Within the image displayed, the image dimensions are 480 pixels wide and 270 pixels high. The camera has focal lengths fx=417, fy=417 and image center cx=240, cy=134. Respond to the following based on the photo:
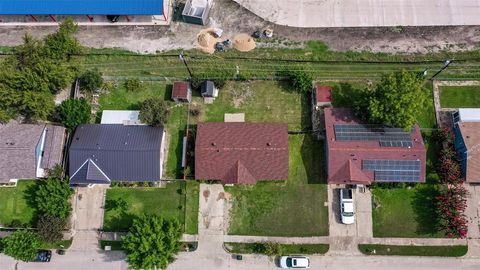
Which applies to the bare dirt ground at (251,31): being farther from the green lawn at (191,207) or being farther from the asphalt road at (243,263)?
the asphalt road at (243,263)

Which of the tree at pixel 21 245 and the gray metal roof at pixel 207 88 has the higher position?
the gray metal roof at pixel 207 88

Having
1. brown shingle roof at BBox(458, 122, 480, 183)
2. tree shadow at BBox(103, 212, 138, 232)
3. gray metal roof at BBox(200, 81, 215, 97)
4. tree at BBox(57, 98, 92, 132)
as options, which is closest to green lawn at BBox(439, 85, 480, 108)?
brown shingle roof at BBox(458, 122, 480, 183)

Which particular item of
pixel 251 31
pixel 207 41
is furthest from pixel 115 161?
pixel 251 31

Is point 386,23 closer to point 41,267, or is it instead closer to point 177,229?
point 177,229

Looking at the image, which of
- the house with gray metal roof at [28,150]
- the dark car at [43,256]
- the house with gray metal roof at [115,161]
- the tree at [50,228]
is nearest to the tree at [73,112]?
the house with gray metal roof at [28,150]

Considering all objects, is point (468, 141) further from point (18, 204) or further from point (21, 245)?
point (18, 204)

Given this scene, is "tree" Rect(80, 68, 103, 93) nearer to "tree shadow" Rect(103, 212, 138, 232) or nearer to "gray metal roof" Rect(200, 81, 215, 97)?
"gray metal roof" Rect(200, 81, 215, 97)

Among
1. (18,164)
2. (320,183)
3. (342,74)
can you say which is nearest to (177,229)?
(320,183)
